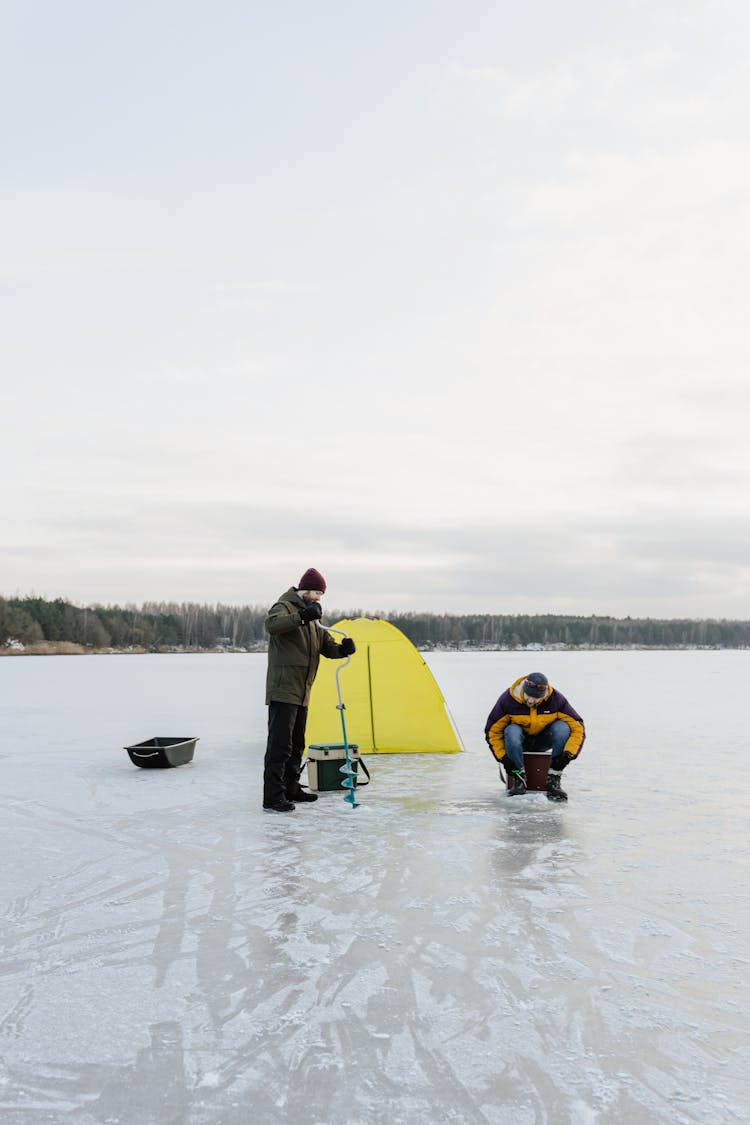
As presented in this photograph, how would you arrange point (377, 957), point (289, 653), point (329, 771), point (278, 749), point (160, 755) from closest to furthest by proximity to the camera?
1. point (377, 957)
2. point (278, 749)
3. point (289, 653)
4. point (329, 771)
5. point (160, 755)

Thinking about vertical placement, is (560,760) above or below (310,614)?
below

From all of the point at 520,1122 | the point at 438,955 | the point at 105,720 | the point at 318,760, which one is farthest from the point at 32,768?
the point at 520,1122

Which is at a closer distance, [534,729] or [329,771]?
[534,729]

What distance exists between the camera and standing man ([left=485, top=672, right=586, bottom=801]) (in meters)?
6.25

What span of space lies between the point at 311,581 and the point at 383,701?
274 cm

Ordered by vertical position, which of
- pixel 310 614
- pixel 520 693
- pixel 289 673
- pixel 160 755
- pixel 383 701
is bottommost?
pixel 160 755

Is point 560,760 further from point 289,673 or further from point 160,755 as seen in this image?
point 160,755

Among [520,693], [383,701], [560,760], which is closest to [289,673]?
[520,693]

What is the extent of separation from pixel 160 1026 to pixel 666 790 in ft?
16.4

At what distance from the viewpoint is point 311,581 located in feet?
20.0

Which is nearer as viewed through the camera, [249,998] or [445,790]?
[249,998]

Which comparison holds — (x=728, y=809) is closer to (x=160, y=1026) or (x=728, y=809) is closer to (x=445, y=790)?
(x=445, y=790)

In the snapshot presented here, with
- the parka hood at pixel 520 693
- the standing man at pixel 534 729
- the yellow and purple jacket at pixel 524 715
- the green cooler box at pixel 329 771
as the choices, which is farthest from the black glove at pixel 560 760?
the green cooler box at pixel 329 771

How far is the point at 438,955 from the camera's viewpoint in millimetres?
3146
